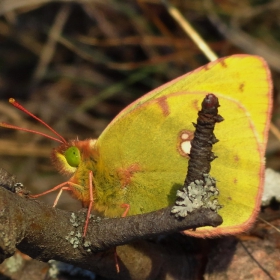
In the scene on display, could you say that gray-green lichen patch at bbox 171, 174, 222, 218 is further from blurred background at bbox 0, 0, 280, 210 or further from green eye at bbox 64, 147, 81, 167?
blurred background at bbox 0, 0, 280, 210

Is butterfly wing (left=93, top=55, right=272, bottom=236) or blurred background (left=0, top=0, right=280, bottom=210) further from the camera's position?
blurred background (left=0, top=0, right=280, bottom=210)

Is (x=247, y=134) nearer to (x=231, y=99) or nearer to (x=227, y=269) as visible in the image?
(x=231, y=99)

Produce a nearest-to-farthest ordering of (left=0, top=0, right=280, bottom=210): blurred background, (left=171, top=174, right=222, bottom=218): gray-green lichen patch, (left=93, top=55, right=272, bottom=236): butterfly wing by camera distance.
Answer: (left=171, top=174, right=222, bottom=218): gray-green lichen patch < (left=93, top=55, right=272, bottom=236): butterfly wing < (left=0, top=0, right=280, bottom=210): blurred background

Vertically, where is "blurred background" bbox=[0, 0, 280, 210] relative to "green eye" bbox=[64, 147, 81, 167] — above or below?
above

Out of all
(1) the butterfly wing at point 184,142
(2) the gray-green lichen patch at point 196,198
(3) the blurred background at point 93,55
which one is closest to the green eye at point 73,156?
(1) the butterfly wing at point 184,142

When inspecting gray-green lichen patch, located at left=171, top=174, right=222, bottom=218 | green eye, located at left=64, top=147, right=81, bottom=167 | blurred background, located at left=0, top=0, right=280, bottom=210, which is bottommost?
gray-green lichen patch, located at left=171, top=174, right=222, bottom=218

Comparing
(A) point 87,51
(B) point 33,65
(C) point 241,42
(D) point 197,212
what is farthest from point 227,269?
Answer: (B) point 33,65

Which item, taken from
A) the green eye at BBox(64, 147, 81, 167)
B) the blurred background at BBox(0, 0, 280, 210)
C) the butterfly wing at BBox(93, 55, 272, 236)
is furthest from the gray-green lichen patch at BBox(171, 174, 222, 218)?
the blurred background at BBox(0, 0, 280, 210)

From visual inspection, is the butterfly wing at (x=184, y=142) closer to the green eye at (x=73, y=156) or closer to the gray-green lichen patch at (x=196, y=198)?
the green eye at (x=73, y=156)
